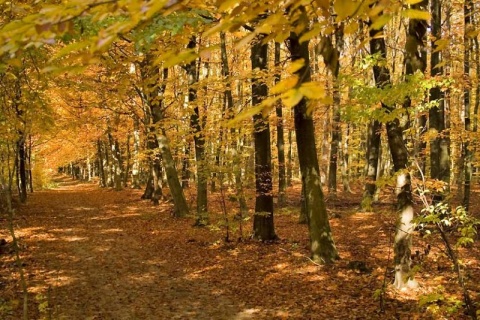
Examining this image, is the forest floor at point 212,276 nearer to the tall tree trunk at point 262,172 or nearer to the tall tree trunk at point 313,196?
the tall tree trunk at point 313,196

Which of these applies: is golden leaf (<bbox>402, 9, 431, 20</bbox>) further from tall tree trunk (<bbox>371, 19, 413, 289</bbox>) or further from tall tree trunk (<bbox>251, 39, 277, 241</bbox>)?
tall tree trunk (<bbox>251, 39, 277, 241</bbox>)

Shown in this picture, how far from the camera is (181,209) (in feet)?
57.4

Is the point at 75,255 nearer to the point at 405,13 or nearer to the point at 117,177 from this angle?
the point at 405,13

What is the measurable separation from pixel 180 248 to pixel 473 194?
21.7 m

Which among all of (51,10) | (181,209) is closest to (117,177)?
(181,209)

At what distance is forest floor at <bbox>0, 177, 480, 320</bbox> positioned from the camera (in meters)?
7.34

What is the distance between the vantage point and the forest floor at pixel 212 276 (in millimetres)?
7336

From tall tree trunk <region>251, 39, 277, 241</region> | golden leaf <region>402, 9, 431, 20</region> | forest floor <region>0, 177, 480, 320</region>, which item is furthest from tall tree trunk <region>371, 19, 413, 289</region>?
golden leaf <region>402, 9, 431, 20</region>

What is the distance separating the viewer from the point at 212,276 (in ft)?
31.9

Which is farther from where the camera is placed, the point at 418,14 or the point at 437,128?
the point at 437,128

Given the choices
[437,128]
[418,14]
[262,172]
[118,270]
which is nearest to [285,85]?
[418,14]

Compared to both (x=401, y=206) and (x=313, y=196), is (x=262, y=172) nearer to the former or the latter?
(x=313, y=196)

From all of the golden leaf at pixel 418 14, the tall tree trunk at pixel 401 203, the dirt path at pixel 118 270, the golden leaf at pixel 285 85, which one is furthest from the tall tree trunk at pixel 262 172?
the golden leaf at pixel 285 85

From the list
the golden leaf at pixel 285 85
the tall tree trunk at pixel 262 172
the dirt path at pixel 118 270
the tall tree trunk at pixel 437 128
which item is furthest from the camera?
the tall tree trunk at pixel 437 128
